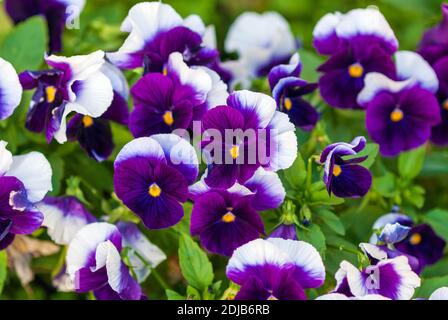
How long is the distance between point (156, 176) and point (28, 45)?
0.43m

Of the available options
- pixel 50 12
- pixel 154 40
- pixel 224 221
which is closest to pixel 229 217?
pixel 224 221

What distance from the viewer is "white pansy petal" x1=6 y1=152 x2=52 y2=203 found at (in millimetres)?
1162

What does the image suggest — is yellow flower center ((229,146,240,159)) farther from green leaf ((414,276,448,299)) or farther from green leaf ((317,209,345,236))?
green leaf ((414,276,448,299))

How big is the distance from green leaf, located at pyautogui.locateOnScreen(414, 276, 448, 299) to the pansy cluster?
35mm

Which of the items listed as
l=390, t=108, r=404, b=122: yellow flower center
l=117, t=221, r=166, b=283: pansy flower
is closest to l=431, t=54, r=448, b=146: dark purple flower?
l=390, t=108, r=404, b=122: yellow flower center

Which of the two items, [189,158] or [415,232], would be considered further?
[415,232]

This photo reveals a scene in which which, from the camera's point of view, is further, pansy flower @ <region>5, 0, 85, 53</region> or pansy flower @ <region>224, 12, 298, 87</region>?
pansy flower @ <region>224, 12, 298, 87</region>

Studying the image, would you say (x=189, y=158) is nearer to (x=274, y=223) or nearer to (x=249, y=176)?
(x=249, y=176)

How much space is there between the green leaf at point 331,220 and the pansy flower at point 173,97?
249 millimetres

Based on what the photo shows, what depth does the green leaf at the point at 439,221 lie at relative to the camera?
4.63 ft

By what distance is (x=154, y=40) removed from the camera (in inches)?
51.0

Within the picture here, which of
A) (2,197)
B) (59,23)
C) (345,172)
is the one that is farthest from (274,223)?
(59,23)

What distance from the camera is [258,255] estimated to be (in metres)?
1.06
